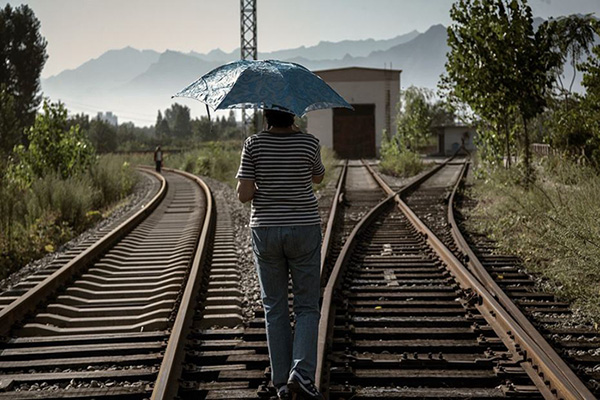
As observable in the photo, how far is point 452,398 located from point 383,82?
149 feet

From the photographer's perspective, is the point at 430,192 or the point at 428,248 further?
the point at 430,192

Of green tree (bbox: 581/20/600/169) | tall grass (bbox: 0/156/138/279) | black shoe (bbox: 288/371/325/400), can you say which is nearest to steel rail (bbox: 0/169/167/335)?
tall grass (bbox: 0/156/138/279)

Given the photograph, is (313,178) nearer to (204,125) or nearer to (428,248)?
(428,248)

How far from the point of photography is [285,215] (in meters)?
3.61

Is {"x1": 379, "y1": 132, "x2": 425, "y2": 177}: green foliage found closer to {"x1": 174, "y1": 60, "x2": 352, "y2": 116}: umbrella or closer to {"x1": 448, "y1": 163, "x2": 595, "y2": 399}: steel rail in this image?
{"x1": 448, "y1": 163, "x2": 595, "y2": 399}: steel rail

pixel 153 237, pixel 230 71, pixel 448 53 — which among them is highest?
pixel 448 53

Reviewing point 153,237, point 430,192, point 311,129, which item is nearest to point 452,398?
point 153,237

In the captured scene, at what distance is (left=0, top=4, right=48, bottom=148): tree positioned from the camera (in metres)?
45.4

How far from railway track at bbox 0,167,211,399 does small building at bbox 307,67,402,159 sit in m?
37.7

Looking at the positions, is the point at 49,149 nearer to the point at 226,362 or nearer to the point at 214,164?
the point at 226,362

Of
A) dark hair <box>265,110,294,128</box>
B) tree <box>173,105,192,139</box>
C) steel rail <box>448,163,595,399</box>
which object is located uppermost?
tree <box>173,105,192,139</box>

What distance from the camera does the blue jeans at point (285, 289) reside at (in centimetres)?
362

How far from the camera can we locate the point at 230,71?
384 cm

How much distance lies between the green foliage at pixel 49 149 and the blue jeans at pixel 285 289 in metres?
13.1
